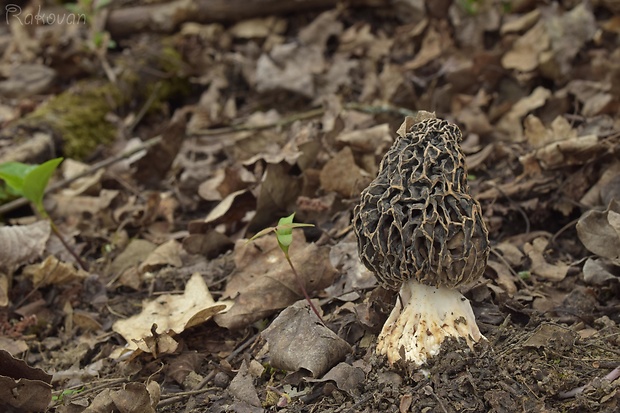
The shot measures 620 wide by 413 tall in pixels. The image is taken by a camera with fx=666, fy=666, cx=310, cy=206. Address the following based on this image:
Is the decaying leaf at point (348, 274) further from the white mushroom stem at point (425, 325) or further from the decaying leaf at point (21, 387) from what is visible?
the decaying leaf at point (21, 387)

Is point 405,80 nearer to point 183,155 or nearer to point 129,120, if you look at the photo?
point 183,155

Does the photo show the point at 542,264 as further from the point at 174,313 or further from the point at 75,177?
the point at 75,177

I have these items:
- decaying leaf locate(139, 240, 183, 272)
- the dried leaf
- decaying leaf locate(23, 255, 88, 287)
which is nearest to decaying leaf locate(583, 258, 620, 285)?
decaying leaf locate(139, 240, 183, 272)

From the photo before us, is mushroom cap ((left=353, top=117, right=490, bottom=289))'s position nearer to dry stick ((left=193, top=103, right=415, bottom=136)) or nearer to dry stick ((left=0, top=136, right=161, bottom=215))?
dry stick ((left=193, top=103, right=415, bottom=136))

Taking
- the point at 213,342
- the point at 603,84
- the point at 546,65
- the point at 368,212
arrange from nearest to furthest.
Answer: the point at 368,212, the point at 213,342, the point at 603,84, the point at 546,65

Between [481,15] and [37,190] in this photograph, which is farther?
[481,15]

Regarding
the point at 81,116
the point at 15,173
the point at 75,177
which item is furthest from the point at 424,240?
the point at 81,116

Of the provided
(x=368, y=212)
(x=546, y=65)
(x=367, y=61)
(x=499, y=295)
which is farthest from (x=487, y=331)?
(x=367, y=61)
